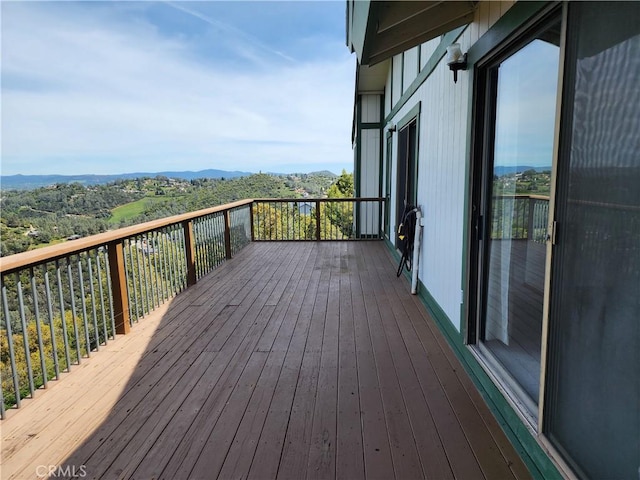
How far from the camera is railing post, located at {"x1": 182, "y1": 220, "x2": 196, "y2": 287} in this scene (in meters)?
4.47

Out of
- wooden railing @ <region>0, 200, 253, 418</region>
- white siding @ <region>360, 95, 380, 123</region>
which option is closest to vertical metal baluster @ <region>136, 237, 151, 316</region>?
wooden railing @ <region>0, 200, 253, 418</region>

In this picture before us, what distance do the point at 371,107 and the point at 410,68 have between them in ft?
11.3

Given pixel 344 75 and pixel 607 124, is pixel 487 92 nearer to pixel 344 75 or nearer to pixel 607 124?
pixel 607 124

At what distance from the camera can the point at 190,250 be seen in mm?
4590

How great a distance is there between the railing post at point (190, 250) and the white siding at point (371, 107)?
533cm

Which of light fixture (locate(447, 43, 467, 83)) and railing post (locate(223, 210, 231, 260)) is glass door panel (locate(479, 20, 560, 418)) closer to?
light fixture (locate(447, 43, 467, 83))

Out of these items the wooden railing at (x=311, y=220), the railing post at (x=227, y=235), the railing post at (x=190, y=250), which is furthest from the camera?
the wooden railing at (x=311, y=220)

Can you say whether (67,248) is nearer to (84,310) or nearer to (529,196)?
(84,310)

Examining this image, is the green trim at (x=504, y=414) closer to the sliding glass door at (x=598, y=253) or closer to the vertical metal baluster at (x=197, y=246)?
the sliding glass door at (x=598, y=253)

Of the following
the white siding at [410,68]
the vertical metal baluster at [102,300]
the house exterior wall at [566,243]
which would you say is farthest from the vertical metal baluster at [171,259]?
the white siding at [410,68]

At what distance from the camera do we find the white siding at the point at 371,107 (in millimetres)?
8312

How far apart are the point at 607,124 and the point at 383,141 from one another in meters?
7.22

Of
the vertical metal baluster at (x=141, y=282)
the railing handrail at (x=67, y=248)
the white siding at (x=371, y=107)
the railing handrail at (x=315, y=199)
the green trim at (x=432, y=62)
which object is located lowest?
the vertical metal baluster at (x=141, y=282)

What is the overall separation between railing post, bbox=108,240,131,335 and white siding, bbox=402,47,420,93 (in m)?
3.90
